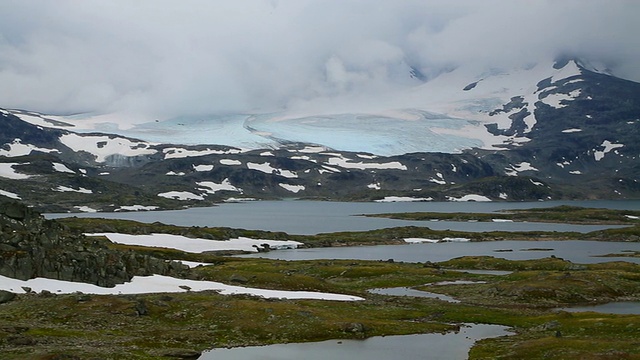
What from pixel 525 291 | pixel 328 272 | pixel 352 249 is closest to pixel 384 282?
pixel 328 272

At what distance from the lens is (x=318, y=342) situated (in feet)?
169

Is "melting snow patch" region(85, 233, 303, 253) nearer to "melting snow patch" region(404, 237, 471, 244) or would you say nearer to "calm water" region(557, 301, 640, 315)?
"melting snow patch" region(404, 237, 471, 244)

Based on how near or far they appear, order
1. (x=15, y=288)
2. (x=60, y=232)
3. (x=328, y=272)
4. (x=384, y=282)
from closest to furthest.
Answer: (x=15, y=288), (x=60, y=232), (x=384, y=282), (x=328, y=272)

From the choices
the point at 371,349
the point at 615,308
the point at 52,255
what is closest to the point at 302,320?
the point at 371,349

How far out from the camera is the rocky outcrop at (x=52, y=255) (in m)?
60.4

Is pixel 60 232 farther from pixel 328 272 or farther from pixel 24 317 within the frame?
pixel 328 272

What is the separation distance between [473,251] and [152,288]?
93.9 metres

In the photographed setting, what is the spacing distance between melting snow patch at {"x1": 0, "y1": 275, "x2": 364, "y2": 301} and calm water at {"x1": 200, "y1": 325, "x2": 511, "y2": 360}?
19.1 metres

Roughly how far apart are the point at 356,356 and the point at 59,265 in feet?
103

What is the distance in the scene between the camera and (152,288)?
6756cm

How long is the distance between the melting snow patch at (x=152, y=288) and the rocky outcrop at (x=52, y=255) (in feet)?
3.14

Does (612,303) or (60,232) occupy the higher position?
(60,232)

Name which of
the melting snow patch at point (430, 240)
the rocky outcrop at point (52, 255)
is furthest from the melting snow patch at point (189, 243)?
the rocky outcrop at point (52, 255)

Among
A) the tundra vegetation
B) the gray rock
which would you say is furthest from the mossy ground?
the gray rock
